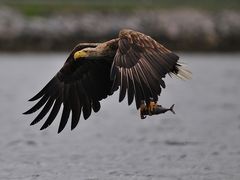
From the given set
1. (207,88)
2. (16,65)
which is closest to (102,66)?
(207,88)

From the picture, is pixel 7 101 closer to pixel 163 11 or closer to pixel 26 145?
→ pixel 26 145

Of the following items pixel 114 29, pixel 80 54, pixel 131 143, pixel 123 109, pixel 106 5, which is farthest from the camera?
pixel 106 5

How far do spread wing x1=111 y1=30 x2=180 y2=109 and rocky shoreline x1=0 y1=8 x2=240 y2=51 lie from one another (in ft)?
119

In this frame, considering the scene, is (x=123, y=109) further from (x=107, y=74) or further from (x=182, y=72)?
(x=182, y=72)

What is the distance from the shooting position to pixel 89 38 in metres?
48.2

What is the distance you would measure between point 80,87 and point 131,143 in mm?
3282

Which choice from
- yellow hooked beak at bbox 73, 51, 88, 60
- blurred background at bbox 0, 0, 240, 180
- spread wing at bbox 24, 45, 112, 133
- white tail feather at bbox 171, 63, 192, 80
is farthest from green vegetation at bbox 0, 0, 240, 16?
white tail feather at bbox 171, 63, 192, 80

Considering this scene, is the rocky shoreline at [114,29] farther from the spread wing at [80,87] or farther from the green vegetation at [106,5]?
the spread wing at [80,87]

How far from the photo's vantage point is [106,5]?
192 feet

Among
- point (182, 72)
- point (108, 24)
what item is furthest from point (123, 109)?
point (108, 24)

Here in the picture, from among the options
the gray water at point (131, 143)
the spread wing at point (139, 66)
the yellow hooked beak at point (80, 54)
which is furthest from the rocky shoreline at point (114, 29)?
the spread wing at point (139, 66)

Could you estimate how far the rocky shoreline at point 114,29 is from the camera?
156ft

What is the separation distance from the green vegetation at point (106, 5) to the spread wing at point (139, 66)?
41.7 m

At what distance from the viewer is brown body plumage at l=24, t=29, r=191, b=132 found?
33.4ft
